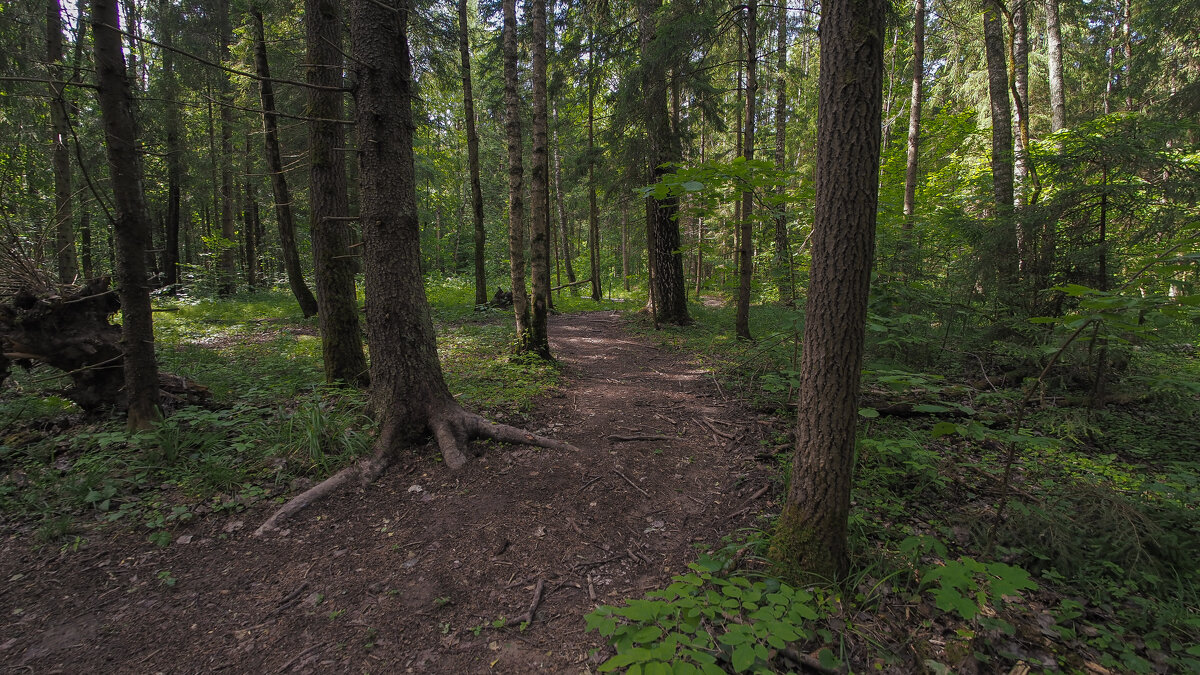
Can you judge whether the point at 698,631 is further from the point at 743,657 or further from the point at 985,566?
the point at 985,566

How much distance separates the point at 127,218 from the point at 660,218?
8822 mm

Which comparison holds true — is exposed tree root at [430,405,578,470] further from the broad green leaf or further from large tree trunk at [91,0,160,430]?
the broad green leaf

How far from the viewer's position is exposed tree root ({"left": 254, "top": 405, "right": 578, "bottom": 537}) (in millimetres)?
3775

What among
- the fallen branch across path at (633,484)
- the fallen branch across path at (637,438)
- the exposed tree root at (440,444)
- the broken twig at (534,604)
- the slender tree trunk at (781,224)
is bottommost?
the broken twig at (534,604)

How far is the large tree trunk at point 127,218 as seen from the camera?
415 cm

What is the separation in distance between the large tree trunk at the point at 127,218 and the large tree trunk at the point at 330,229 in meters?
1.58

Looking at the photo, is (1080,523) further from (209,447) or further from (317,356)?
(317,356)

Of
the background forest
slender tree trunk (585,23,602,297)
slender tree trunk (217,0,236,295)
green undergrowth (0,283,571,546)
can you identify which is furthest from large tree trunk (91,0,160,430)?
slender tree trunk (217,0,236,295)

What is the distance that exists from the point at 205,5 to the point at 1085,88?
1287 inches

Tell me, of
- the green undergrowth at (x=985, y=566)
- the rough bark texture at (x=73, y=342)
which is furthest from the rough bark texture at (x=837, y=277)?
the rough bark texture at (x=73, y=342)

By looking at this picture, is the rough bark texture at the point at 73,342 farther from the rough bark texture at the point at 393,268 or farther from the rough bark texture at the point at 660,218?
the rough bark texture at the point at 660,218

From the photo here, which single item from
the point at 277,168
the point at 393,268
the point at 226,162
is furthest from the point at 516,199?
the point at 226,162

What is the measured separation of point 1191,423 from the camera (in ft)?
14.8

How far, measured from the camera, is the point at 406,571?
10.2ft
